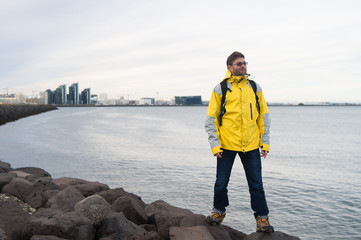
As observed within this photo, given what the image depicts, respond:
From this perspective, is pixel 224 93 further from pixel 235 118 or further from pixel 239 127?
pixel 239 127

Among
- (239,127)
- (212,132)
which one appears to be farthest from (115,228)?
(239,127)

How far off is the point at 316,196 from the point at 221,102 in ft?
21.0

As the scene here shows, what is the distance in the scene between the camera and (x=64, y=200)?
561cm

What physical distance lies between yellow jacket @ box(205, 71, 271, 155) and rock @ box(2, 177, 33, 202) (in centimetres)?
364

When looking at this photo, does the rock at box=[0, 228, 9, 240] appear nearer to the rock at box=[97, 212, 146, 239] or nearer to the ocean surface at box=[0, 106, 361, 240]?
the rock at box=[97, 212, 146, 239]

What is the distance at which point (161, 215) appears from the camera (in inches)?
202

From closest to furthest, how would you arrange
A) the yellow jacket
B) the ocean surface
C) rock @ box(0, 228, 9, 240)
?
rock @ box(0, 228, 9, 240)
the yellow jacket
the ocean surface

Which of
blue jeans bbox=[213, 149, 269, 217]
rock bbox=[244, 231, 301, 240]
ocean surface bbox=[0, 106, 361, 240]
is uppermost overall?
blue jeans bbox=[213, 149, 269, 217]

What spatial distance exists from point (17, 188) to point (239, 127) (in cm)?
416

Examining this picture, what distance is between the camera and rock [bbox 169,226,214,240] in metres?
4.25

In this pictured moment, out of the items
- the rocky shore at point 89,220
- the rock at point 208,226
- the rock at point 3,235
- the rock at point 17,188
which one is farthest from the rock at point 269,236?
the rock at point 17,188

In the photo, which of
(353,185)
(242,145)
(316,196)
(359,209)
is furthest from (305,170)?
(242,145)

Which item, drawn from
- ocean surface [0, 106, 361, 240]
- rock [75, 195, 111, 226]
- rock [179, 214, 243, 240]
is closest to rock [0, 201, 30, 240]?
rock [75, 195, 111, 226]

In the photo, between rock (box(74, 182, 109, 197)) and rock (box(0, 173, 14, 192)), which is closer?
rock (box(0, 173, 14, 192))
